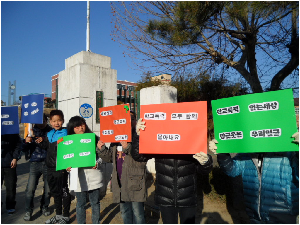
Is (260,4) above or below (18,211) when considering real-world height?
above

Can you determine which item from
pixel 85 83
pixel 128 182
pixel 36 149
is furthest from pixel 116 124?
pixel 85 83

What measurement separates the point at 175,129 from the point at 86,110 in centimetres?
304

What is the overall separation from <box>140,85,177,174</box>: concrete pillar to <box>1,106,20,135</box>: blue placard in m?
2.97

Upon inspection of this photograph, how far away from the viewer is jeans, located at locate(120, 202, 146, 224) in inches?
116

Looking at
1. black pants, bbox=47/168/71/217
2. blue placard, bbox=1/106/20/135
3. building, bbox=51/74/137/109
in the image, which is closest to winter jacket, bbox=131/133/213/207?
black pants, bbox=47/168/71/217

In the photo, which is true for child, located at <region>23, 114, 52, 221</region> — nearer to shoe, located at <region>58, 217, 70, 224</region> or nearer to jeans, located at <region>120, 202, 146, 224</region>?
shoe, located at <region>58, 217, 70, 224</region>

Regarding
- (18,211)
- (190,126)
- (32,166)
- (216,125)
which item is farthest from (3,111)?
(216,125)

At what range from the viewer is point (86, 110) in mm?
4938

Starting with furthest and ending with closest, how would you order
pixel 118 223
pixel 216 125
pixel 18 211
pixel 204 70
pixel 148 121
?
1. pixel 204 70
2. pixel 18 211
3. pixel 118 223
4. pixel 148 121
5. pixel 216 125

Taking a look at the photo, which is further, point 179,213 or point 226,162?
point 179,213

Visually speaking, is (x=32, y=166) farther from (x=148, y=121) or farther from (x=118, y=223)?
(x=148, y=121)

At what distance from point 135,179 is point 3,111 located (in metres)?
2.50

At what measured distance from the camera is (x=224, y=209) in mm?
4293

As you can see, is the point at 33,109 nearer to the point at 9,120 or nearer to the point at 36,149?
the point at 9,120
